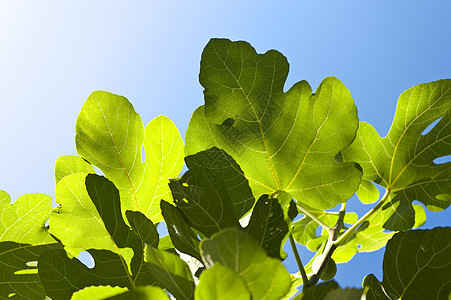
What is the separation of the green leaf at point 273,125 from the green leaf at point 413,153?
145mm

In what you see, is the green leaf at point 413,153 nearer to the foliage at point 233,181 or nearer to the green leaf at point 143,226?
the foliage at point 233,181

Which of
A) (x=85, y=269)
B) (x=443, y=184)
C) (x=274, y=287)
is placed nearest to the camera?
(x=274, y=287)

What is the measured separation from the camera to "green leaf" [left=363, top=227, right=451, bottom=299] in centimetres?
70

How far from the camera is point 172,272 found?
1.82 ft

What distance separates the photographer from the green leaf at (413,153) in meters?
0.89

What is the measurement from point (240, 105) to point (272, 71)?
0.30ft

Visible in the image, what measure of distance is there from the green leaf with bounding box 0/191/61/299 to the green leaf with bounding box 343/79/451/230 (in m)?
0.69

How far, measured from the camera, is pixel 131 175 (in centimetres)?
89

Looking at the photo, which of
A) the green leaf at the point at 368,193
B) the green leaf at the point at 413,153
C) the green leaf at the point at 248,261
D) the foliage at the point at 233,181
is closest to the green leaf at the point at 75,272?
the foliage at the point at 233,181

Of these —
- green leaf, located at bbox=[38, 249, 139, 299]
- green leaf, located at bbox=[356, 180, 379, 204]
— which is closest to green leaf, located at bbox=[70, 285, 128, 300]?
green leaf, located at bbox=[38, 249, 139, 299]

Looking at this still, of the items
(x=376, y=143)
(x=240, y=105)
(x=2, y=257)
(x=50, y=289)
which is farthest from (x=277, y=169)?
(x=2, y=257)

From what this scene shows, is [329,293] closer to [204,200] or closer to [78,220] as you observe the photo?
[204,200]

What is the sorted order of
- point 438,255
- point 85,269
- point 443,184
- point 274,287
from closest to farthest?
point 274,287 < point 438,255 < point 85,269 < point 443,184

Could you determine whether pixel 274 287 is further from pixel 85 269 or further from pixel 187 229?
pixel 85 269
